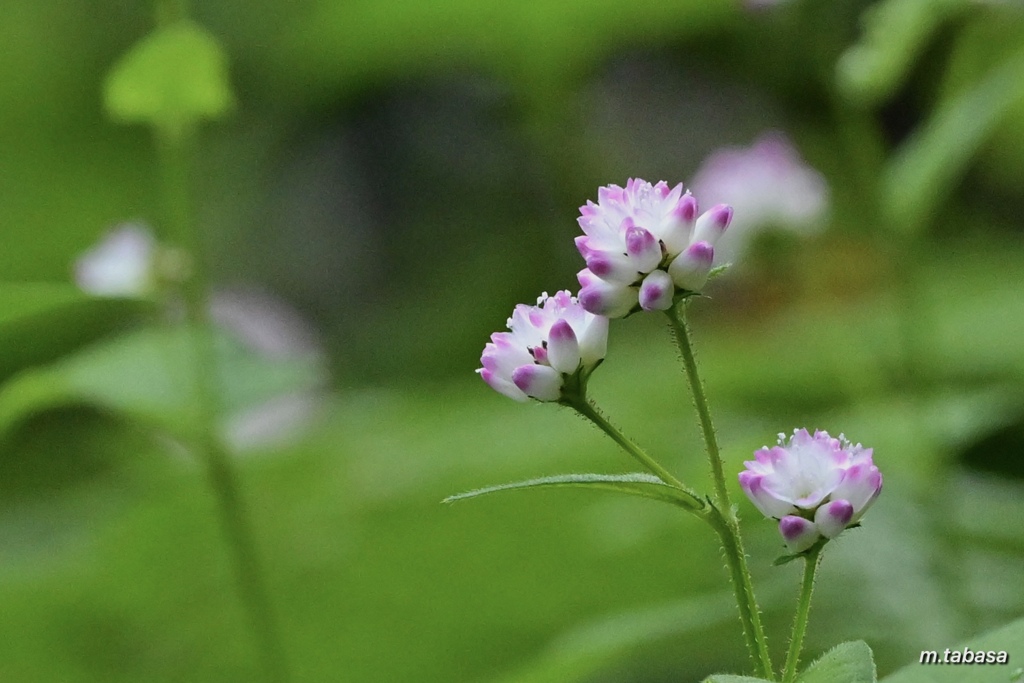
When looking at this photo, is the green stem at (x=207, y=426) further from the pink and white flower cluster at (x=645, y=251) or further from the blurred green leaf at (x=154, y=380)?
the pink and white flower cluster at (x=645, y=251)

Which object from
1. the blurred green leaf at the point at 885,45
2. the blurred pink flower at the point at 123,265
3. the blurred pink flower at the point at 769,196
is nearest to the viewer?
the blurred green leaf at the point at 885,45

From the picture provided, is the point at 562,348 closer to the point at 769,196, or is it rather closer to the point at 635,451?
the point at 635,451

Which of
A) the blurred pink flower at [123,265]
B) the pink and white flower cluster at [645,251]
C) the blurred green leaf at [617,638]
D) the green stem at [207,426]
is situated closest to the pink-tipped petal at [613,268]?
the pink and white flower cluster at [645,251]

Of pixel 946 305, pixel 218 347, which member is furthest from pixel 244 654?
pixel 946 305

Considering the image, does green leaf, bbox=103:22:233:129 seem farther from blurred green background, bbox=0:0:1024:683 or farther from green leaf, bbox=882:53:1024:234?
green leaf, bbox=882:53:1024:234

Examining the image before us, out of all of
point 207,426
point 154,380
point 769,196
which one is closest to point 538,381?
point 207,426

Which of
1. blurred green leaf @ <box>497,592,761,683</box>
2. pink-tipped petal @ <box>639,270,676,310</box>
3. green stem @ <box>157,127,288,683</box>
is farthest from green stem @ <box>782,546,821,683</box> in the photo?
green stem @ <box>157,127,288,683</box>
